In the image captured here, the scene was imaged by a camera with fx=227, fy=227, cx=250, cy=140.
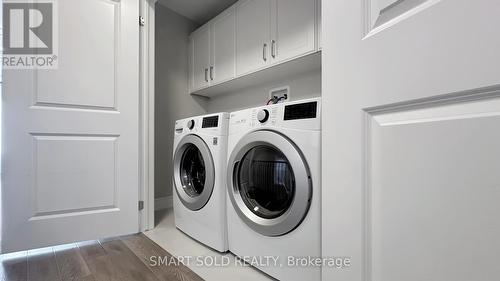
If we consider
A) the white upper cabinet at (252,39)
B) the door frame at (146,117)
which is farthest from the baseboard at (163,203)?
the white upper cabinet at (252,39)

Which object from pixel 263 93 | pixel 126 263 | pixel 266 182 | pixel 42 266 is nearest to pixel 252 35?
pixel 263 93

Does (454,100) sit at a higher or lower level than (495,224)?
higher

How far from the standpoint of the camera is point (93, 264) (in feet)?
4.05

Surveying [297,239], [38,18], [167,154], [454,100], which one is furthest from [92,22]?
[454,100]

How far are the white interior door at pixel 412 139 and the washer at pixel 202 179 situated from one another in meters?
0.78

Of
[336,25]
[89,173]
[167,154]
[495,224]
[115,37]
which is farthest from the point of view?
[167,154]

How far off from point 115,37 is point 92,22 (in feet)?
0.49

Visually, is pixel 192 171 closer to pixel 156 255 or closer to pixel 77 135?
pixel 156 255

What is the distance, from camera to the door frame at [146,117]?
1.73 m

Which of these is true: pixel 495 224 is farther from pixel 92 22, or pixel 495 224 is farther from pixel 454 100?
pixel 92 22

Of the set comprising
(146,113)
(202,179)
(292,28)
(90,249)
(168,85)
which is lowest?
(90,249)

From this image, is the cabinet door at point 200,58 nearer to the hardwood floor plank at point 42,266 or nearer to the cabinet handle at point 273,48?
the cabinet handle at point 273,48

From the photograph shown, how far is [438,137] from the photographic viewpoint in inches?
16.8
